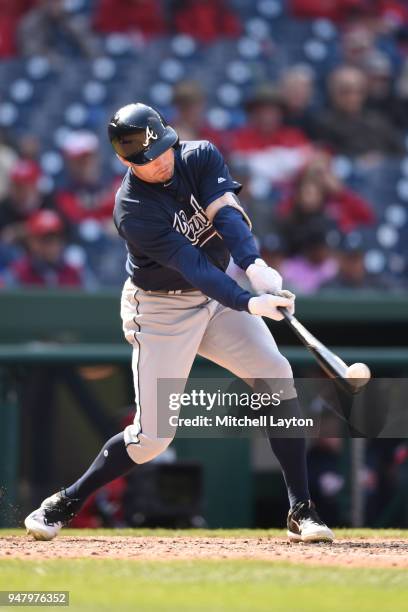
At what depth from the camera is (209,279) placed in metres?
3.94

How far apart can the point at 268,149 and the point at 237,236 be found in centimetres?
469

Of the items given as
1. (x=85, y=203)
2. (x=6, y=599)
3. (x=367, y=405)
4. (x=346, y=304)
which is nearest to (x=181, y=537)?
(x=367, y=405)

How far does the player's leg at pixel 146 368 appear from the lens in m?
4.18

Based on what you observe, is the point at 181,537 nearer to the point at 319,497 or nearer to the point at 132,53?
the point at 319,497

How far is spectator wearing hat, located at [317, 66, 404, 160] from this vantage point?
9.07m

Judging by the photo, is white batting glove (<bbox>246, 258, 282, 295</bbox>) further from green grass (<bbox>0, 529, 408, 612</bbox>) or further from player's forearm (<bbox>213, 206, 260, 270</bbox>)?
green grass (<bbox>0, 529, 408, 612</bbox>)

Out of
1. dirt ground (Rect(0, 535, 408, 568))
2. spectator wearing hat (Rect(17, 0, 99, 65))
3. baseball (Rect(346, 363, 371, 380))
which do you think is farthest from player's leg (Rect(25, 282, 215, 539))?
spectator wearing hat (Rect(17, 0, 99, 65))

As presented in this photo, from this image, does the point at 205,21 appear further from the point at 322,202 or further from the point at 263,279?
the point at 263,279

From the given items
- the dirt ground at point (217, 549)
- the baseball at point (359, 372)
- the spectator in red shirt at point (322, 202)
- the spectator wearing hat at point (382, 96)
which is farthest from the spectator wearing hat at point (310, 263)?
the baseball at point (359, 372)

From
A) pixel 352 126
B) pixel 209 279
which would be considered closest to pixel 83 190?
pixel 352 126

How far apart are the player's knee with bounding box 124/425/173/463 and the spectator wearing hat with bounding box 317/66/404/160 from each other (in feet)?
17.2

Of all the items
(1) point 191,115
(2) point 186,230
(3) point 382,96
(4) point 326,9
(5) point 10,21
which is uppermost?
(4) point 326,9

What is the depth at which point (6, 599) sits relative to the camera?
3.15 metres

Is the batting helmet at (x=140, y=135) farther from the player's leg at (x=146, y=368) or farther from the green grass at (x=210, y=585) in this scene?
the green grass at (x=210, y=585)
